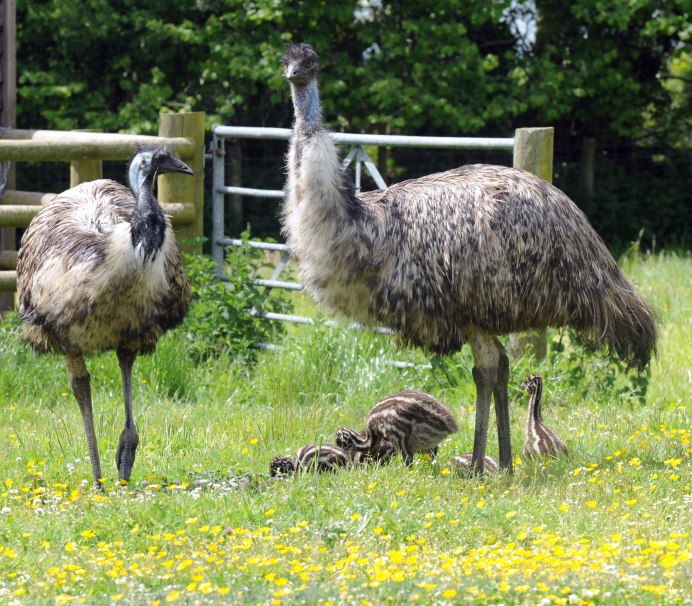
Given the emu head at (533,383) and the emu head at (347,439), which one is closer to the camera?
the emu head at (347,439)

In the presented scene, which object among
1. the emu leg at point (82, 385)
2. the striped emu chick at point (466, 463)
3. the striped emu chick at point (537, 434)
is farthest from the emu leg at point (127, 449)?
the striped emu chick at point (537, 434)

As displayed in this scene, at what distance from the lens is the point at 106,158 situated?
8.75m

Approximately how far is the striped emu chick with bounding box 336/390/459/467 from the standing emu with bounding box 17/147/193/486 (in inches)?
46.2

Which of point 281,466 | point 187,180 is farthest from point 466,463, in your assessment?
point 187,180

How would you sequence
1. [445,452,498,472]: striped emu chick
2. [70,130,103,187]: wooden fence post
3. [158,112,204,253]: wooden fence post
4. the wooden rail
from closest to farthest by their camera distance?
1. [445,452,498,472]: striped emu chick
2. the wooden rail
3. [70,130,103,187]: wooden fence post
4. [158,112,204,253]: wooden fence post

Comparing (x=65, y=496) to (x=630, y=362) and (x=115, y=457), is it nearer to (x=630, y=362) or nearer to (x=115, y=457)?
(x=115, y=457)

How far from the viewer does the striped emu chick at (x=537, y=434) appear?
6.85 meters

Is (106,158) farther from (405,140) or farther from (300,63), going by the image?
(300,63)

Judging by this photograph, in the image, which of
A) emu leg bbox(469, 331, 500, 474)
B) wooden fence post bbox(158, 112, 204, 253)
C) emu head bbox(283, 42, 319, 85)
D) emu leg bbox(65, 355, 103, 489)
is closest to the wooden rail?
wooden fence post bbox(158, 112, 204, 253)

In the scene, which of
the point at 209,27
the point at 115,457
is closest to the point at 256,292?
the point at 115,457

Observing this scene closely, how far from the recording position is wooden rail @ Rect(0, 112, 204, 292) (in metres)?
8.51

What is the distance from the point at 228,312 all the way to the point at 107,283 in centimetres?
303

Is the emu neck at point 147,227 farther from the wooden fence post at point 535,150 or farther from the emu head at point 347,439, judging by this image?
the wooden fence post at point 535,150

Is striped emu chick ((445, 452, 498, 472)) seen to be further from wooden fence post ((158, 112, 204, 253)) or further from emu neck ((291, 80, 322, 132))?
wooden fence post ((158, 112, 204, 253))
